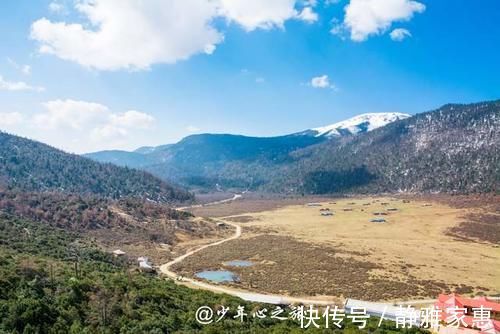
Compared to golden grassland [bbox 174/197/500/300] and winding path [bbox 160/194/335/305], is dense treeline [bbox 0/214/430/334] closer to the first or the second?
winding path [bbox 160/194/335/305]

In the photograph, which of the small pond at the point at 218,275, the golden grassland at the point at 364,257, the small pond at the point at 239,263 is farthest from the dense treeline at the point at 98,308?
the small pond at the point at 239,263

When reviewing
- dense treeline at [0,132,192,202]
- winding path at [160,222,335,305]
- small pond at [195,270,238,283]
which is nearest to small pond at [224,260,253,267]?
small pond at [195,270,238,283]

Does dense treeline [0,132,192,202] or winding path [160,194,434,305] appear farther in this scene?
dense treeline [0,132,192,202]

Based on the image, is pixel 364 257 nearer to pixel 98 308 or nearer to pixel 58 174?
pixel 98 308

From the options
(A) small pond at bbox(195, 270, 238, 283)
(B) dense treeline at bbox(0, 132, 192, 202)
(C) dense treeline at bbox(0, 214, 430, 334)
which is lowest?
(A) small pond at bbox(195, 270, 238, 283)

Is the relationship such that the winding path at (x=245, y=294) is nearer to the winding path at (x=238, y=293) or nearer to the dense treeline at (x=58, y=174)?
the winding path at (x=238, y=293)

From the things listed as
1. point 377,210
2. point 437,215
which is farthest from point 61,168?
point 437,215
